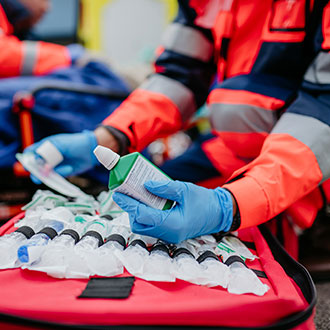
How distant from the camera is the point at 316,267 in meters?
0.88

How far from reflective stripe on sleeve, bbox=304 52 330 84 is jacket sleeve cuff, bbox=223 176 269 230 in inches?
10.8

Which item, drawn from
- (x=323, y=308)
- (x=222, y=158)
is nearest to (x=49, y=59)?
(x=222, y=158)

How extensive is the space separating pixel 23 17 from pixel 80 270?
3.60ft

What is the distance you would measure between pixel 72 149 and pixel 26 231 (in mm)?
325

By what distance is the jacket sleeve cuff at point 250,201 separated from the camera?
0.59m

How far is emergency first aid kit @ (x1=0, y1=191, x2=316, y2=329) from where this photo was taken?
0.41 metres

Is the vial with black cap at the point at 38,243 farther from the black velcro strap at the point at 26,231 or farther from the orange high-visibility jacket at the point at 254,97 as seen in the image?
the orange high-visibility jacket at the point at 254,97

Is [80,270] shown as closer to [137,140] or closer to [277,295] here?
[277,295]

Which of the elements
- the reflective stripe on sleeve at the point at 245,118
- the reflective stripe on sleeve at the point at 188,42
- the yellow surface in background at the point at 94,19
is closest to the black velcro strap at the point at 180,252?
the reflective stripe on sleeve at the point at 245,118

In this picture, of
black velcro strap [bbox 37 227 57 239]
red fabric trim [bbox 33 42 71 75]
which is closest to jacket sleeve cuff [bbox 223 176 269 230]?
black velcro strap [bbox 37 227 57 239]

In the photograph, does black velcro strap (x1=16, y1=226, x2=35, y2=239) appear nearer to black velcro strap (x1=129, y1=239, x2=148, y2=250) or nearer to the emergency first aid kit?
the emergency first aid kit

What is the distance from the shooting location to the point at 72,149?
0.85 meters

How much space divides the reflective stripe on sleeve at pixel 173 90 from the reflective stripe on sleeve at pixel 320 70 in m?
0.39

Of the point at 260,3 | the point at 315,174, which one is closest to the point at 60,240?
the point at 315,174
